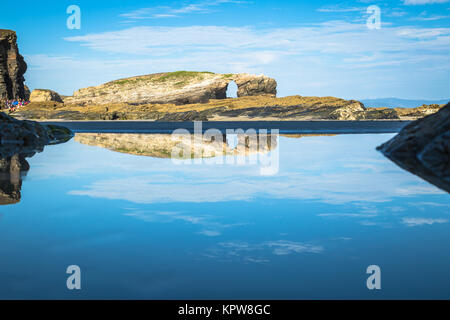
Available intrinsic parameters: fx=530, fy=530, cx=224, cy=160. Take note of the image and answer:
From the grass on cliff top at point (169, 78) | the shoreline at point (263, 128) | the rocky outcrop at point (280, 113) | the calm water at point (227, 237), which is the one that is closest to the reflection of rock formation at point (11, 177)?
the calm water at point (227, 237)

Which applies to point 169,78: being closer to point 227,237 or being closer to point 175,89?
point 175,89

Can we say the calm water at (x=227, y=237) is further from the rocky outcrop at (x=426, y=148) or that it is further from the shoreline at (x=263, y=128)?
the shoreline at (x=263, y=128)

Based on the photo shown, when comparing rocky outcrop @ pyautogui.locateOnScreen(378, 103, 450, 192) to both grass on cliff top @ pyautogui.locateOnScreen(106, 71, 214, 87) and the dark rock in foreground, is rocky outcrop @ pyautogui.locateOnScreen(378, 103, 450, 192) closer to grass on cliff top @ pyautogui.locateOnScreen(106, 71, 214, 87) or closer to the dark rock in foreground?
the dark rock in foreground

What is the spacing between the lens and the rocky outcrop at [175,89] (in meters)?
86.8

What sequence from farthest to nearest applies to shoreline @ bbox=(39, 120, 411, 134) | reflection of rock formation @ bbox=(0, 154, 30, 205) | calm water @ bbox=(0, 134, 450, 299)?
shoreline @ bbox=(39, 120, 411, 134), reflection of rock formation @ bbox=(0, 154, 30, 205), calm water @ bbox=(0, 134, 450, 299)

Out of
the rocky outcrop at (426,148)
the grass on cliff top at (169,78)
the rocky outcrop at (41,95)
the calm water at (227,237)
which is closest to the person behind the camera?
the calm water at (227,237)

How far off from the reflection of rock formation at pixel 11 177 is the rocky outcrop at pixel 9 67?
288ft

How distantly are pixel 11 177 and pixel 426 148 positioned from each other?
730cm

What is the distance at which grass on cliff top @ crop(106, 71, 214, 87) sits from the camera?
88938mm

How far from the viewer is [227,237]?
3965mm

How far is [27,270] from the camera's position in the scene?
10.5ft

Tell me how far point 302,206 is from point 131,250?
6.94 ft

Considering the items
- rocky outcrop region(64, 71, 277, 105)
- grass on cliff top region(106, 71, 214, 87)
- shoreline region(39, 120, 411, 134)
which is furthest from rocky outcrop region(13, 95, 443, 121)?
grass on cliff top region(106, 71, 214, 87)
